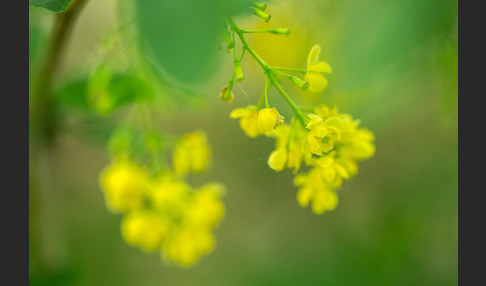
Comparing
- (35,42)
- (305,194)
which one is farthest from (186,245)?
(35,42)

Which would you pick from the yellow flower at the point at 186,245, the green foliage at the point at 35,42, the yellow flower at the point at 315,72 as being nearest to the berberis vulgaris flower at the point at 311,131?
the yellow flower at the point at 315,72

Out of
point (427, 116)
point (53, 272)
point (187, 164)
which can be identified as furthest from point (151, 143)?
point (427, 116)

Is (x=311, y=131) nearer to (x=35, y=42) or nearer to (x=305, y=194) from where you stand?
(x=305, y=194)

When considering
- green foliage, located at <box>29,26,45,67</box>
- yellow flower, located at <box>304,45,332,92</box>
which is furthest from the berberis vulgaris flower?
green foliage, located at <box>29,26,45,67</box>

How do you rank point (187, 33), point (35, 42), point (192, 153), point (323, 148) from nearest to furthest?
point (187, 33), point (323, 148), point (192, 153), point (35, 42)

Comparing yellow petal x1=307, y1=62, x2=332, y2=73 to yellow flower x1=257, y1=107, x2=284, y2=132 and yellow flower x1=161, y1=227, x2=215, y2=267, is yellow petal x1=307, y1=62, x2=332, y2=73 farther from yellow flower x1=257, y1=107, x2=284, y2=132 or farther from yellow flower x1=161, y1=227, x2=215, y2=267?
yellow flower x1=161, y1=227, x2=215, y2=267

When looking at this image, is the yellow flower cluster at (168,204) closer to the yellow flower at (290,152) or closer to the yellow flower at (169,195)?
the yellow flower at (169,195)
